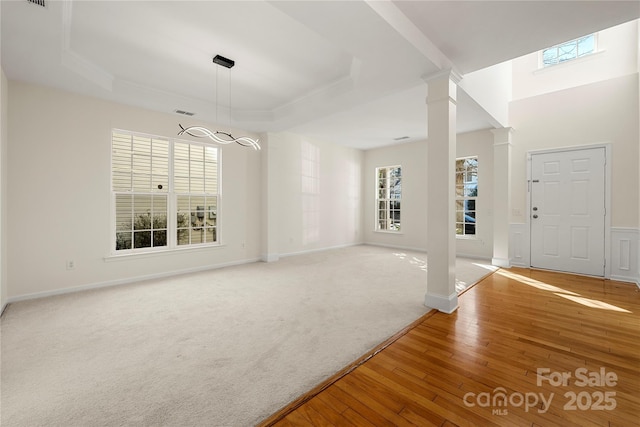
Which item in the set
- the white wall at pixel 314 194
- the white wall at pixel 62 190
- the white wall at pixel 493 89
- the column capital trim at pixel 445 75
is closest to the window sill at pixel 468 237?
the white wall at pixel 493 89

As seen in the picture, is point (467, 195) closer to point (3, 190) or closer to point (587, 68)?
point (587, 68)

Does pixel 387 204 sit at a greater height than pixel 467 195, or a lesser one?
lesser

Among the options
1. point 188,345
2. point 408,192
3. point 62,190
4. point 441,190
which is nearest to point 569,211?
point 408,192

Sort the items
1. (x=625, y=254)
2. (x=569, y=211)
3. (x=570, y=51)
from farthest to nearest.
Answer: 1. (x=570, y=51)
2. (x=569, y=211)
3. (x=625, y=254)

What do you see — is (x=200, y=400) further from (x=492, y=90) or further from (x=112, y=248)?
(x=492, y=90)

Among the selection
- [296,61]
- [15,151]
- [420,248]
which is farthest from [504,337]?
[15,151]

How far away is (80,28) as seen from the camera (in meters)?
2.67

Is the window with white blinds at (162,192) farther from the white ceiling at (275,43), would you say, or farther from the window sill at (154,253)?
the white ceiling at (275,43)

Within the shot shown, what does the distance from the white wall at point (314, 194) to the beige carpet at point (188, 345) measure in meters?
2.29

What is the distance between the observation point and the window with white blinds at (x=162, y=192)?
13.8ft

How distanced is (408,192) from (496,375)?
18.6ft

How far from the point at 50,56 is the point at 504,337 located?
5.33 metres

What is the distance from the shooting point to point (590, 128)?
449cm

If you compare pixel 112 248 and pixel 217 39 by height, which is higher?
pixel 217 39
